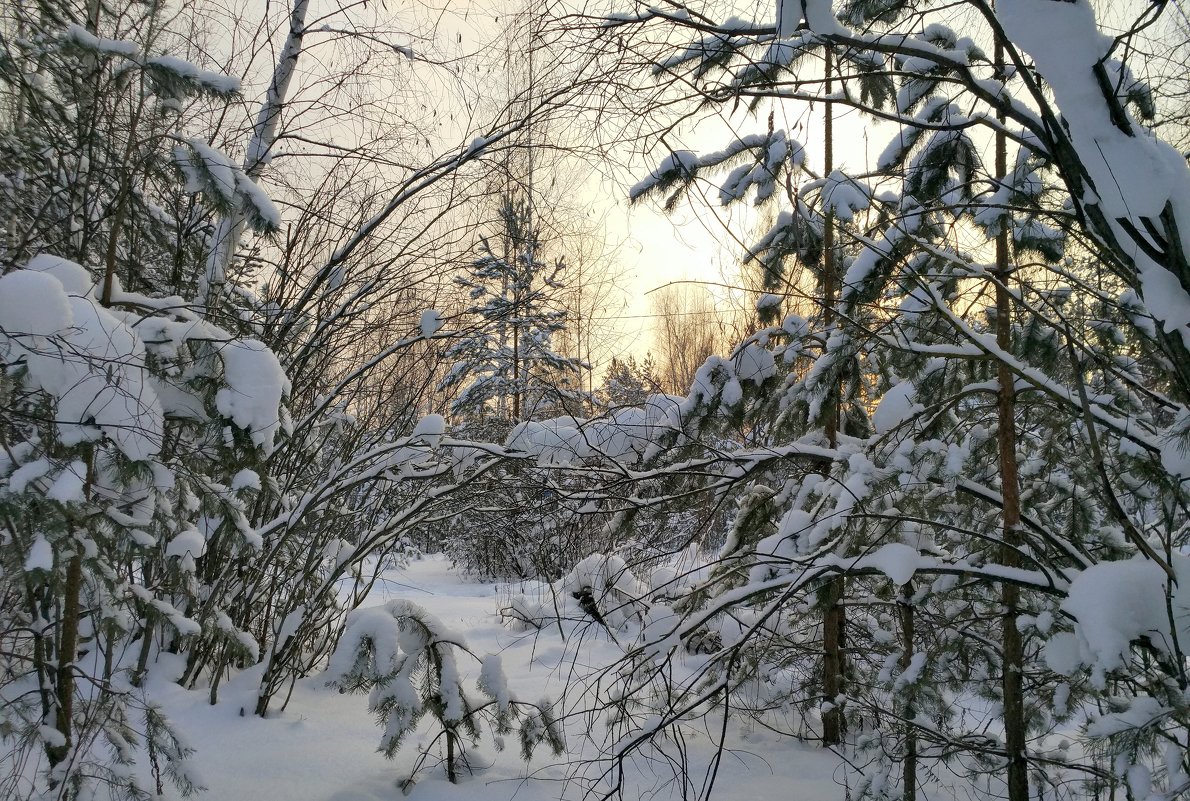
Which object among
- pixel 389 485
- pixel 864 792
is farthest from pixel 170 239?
pixel 864 792

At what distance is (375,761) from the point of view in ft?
Result: 11.2

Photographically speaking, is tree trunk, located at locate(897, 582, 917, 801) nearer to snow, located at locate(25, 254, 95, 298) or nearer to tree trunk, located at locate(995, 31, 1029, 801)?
tree trunk, located at locate(995, 31, 1029, 801)

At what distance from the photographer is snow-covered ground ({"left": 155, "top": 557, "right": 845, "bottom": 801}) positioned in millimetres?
3082

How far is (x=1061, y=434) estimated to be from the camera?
3262 millimetres

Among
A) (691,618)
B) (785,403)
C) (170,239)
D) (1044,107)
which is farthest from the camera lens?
(785,403)

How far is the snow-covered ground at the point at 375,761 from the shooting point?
3.08 metres

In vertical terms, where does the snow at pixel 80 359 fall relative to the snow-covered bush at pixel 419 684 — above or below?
above

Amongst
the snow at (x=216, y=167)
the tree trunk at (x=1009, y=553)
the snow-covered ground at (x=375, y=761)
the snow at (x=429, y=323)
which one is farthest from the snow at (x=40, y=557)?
the tree trunk at (x=1009, y=553)

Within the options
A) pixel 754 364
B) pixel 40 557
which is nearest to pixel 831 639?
pixel 754 364

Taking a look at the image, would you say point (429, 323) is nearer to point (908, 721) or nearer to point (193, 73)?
point (193, 73)

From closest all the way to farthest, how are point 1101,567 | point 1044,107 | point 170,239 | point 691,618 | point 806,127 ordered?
point 1044,107 → point 1101,567 → point 806,127 → point 691,618 → point 170,239

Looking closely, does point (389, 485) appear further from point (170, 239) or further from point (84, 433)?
point (84, 433)

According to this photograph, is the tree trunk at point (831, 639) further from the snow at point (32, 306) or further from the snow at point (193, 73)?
the snow at point (32, 306)

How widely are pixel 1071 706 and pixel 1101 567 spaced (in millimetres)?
1504
